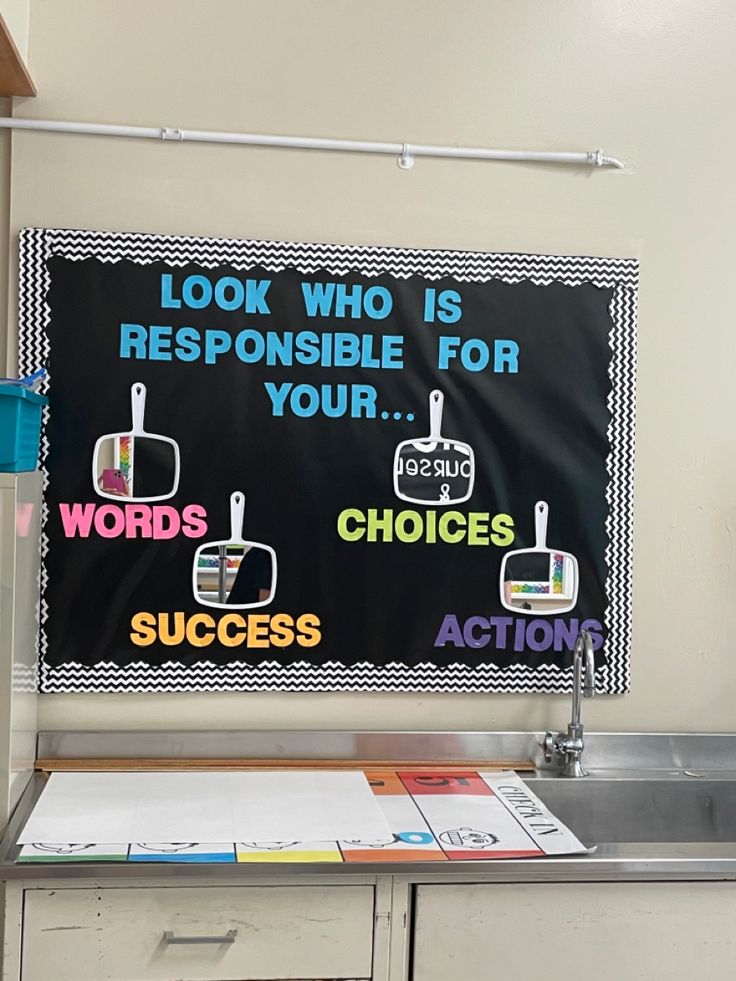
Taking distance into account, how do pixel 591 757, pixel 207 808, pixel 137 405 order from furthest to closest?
pixel 591 757, pixel 137 405, pixel 207 808

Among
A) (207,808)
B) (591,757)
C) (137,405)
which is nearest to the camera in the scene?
(207,808)

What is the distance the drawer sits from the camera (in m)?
1.84

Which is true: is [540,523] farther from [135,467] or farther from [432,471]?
[135,467]

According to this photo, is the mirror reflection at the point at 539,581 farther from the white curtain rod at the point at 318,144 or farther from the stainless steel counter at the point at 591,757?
the white curtain rod at the point at 318,144

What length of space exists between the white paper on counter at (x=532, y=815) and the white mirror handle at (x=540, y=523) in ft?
1.63

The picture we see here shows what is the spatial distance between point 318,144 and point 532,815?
1.44 metres

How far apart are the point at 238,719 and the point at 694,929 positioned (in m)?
1.00

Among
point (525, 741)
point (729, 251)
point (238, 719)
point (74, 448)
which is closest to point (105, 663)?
point (238, 719)

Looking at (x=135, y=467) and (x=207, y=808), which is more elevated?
(x=135, y=467)

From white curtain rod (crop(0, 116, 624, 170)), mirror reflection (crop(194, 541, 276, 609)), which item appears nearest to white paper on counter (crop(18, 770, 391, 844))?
mirror reflection (crop(194, 541, 276, 609))

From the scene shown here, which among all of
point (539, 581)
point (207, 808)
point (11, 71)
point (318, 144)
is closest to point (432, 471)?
point (539, 581)

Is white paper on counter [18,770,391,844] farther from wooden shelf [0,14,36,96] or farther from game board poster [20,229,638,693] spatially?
wooden shelf [0,14,36,96]

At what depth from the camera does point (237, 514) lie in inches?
93.9

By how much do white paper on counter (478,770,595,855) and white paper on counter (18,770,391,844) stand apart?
0.86 ft
